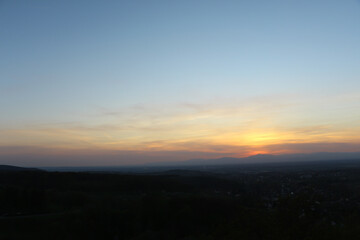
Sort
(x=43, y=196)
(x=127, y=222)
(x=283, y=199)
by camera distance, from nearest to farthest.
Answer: (x=283, y=199)
(x=127, y=222)
(x=43, y=196)

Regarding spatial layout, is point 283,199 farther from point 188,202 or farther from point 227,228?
point 188,202

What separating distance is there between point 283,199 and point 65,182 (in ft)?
150

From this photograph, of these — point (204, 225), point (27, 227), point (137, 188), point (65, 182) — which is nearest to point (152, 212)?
point (204, 225)

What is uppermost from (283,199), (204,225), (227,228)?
(283,199)

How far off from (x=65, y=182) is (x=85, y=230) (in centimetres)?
2757

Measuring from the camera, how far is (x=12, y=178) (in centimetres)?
5122

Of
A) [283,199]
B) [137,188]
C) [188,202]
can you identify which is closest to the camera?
[283,199]

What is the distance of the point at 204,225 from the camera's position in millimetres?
26109

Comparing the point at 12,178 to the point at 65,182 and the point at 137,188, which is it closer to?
the point at 65,182

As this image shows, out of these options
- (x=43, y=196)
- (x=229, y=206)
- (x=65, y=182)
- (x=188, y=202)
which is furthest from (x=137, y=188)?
(x=229, y=206)

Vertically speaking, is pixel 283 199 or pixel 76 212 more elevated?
pixel 283 199

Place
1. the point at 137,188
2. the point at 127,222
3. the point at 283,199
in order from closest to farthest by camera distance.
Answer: the point at 283,199
the point at 127,222
the point at 137,188

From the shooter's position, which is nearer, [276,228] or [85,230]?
[276,228]

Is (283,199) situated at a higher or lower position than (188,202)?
higher
